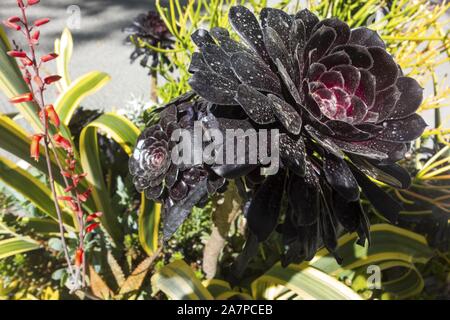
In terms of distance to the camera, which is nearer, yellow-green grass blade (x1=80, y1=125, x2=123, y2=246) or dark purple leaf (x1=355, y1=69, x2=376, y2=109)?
dark purple leaf (x1=355, y1=69, x2=376, y2=109)

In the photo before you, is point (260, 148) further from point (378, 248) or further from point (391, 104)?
point (378, 248)

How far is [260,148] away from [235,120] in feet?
0.11

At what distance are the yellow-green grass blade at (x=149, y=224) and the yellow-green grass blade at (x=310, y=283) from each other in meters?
0.22

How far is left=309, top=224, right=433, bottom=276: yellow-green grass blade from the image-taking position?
69 centimetres

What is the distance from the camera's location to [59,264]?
829mm

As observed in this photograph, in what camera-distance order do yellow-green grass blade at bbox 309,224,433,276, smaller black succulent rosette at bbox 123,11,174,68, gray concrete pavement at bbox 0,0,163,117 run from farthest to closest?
gray concrete pavement at bbox 0,0,163,117, smaller black succulent rosette at bbox 123,11,174,68, yellow-green grass blade at bbox 309,224,433,276

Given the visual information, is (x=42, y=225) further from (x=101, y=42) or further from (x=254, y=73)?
(x=101, y=42)

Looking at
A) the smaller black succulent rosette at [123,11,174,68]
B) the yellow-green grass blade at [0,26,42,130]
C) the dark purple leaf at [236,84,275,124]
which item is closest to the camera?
the dark purple leaf at [236,84,275,124]

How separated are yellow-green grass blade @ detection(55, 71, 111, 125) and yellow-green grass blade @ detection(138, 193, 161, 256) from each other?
0.22m

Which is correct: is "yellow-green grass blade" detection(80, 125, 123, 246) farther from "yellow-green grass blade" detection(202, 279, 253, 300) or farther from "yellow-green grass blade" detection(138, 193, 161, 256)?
"yellow-green grass blade" detection(202, 279, 253, 300)

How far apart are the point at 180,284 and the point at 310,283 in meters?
0.20

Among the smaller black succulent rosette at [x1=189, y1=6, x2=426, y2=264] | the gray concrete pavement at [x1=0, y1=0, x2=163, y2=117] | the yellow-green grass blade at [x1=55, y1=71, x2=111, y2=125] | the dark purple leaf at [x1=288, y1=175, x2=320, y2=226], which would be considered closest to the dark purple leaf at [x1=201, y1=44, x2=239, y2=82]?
the smaller black succulent rosette at [x1=189, y1=6, x2=426, y2=264]

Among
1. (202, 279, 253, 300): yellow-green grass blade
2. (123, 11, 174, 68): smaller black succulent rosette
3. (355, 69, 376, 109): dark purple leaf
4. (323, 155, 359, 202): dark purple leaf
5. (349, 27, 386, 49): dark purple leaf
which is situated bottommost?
(202, 279, 253, 300): yellow-green grass blade
